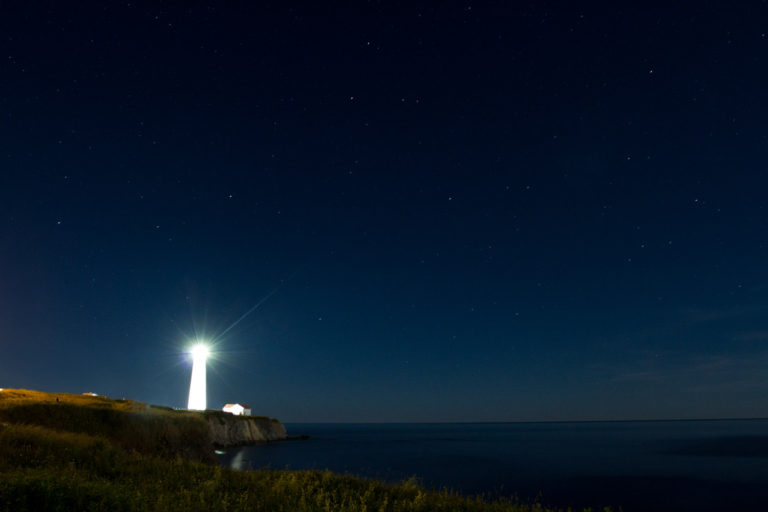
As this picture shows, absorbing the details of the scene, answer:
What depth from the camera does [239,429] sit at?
79.3 m

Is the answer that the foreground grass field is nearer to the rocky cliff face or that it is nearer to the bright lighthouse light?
the rocky cliff face

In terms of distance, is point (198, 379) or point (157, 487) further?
point (198, 379)

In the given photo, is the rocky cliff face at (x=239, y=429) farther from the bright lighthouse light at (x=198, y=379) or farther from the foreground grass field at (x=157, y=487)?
the foreground grass field at (x=157, y=487)

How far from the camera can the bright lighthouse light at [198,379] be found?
80.5 m

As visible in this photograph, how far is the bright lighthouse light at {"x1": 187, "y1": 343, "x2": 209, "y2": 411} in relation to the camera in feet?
264

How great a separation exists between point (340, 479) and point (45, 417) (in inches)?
726

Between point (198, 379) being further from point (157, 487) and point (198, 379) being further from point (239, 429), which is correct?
point (157, 487)

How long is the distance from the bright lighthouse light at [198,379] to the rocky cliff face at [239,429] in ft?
22.3

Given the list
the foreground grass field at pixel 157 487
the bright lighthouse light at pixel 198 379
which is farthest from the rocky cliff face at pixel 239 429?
the foreground grass field at pixel 157 487

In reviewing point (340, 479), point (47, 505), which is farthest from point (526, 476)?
point (47, 505)

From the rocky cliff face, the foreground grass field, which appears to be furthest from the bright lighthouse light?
the foreground grass field

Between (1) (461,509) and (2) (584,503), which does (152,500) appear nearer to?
(1) (461,509)

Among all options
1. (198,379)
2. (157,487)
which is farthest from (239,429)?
(157,487)

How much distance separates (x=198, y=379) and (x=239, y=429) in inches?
503
